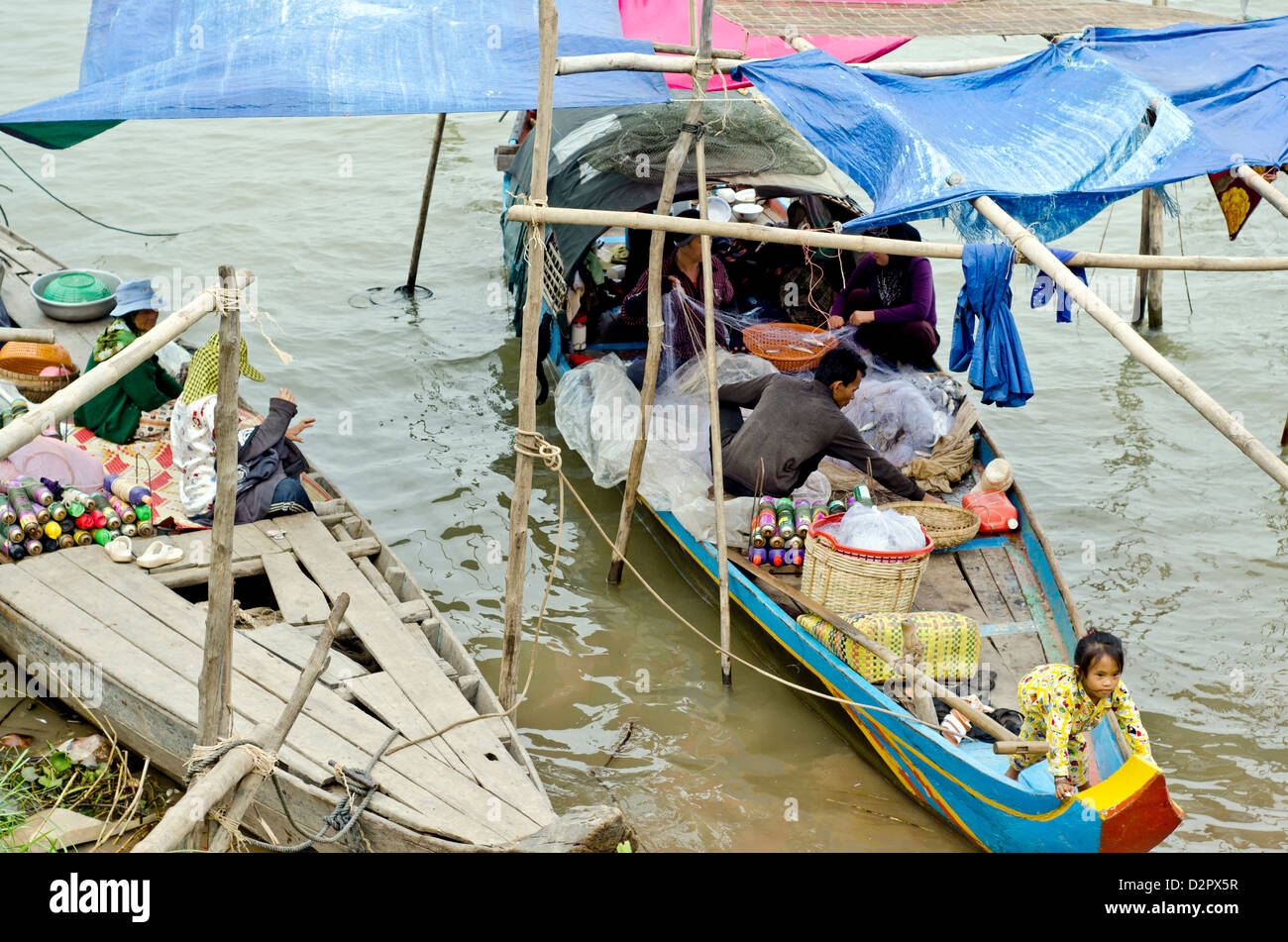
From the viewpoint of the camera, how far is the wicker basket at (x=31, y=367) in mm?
6723

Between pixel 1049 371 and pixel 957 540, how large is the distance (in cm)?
388

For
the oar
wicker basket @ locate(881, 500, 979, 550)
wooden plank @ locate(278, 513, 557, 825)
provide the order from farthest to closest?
wicker basket @ locate(881, 500, 979, 550), the oar, wooden plank @ locate(278, 513, 557, 825)

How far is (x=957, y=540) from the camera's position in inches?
230

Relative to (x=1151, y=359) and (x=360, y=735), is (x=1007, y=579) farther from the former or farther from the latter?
(x=360, y=735)

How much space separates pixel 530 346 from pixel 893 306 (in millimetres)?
3702

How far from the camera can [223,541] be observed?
11.1 ft

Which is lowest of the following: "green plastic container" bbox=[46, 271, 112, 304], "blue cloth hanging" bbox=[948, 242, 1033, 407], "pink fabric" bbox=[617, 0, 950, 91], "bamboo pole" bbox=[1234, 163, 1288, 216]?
"green plastic container" bbox=[46, 271, 112, 304]

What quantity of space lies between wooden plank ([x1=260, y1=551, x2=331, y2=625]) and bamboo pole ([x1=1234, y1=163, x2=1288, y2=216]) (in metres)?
4.69

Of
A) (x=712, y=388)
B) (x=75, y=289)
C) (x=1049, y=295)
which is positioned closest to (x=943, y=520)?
(x=712, y=388)

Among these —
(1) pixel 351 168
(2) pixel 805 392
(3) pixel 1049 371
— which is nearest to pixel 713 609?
(2) pixel 805 392

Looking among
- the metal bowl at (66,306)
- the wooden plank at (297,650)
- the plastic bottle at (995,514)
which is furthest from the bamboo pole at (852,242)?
the metal bowl at (66,306)

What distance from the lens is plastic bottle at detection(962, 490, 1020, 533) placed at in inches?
237

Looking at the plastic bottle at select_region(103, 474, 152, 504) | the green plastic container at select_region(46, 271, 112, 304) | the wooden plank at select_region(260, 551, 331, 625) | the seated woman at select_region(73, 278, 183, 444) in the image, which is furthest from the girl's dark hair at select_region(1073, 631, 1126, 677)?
the green plastic container at select_region(46, 271, 112, 304)

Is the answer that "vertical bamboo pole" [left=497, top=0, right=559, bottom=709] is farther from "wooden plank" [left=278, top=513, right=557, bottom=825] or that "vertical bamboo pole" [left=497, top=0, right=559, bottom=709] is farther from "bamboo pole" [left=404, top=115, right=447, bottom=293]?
"bamboo pole" [left=404, top=115, right=447, bottom=293]
